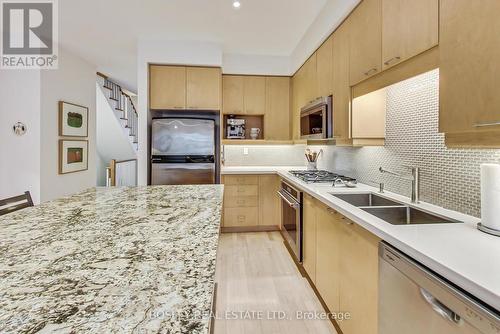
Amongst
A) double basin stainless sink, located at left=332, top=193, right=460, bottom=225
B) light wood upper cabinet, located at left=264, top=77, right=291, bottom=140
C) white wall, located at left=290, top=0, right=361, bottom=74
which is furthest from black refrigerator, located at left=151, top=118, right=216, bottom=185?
double basin stainless sink, located at left=332, top=193, right=460, bottom=225

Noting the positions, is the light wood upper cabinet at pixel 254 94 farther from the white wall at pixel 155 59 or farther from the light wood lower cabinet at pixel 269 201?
the light wood lower cabinet at pixel 269 201

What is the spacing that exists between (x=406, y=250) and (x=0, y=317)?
1.22m

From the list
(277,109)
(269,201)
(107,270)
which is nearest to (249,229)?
(269,201)

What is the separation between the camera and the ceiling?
2521mm

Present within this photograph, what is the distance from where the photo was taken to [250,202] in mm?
3684

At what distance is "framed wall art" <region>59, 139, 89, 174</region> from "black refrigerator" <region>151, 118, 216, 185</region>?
1353mm

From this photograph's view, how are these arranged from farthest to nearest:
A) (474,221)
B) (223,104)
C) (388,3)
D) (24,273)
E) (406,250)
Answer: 1. (223,104)
2. (388,3)
3. (474,221)
4. (406,250)
5. (24,273)

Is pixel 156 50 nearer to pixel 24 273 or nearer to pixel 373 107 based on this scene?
pixel 373 107

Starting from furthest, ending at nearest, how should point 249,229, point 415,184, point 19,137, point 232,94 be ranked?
1. point 232,94
2. point 249,229
3. point 19,137
4. point 415,184

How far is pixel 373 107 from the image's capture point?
82.3 inches

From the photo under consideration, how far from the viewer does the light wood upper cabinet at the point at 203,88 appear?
3.49 m

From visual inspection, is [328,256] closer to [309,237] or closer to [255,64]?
[309,237]

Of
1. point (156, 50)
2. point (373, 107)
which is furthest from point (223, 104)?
point (373, 107)

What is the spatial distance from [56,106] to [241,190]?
→ 2.75m
